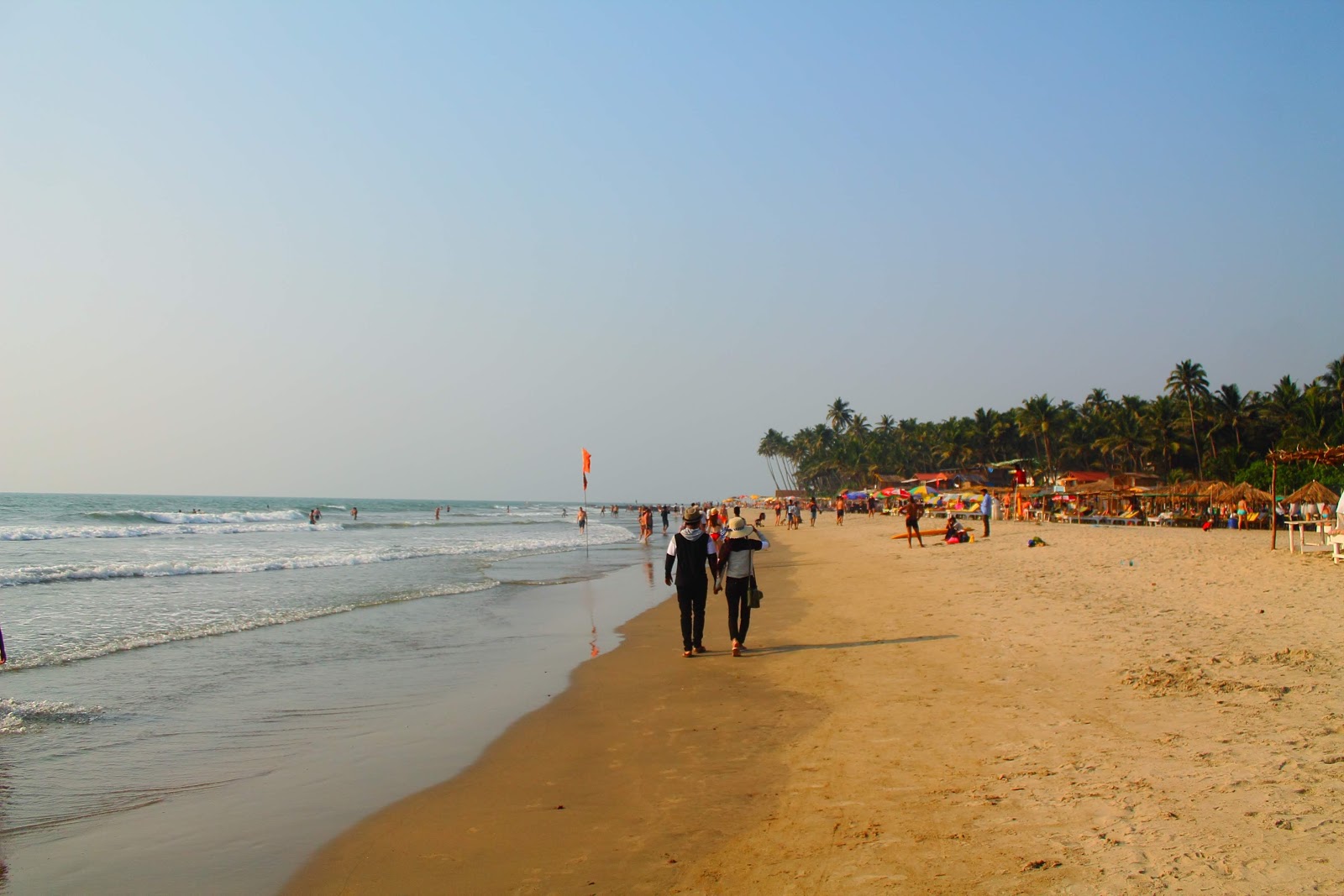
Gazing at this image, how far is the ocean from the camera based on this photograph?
4.48 meters

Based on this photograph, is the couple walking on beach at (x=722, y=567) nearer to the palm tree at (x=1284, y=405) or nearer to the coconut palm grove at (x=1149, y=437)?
the coconut palm grove at (x=1149, y=437)

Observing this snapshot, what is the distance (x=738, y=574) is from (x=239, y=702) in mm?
5161

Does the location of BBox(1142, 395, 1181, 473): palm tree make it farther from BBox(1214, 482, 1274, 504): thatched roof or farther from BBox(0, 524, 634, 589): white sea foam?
BBox(0, 524, 634, 589): white sea foam

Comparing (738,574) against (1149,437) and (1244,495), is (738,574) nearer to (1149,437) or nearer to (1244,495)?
(1244,495)

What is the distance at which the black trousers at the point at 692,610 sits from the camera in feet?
31.0

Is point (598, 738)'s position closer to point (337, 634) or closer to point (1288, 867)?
point (1288, 867)

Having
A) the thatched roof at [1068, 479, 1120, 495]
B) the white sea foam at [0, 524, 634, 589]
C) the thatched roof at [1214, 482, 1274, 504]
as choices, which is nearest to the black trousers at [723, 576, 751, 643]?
the white sea foam at [0, 524, 634, 589]

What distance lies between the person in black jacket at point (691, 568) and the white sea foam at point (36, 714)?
217 inches

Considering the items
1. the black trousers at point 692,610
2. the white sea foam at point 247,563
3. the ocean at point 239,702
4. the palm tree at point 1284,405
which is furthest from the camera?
the palm tree at point 1284,405

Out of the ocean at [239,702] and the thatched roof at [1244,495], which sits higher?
the thatched roof at [1244,495]

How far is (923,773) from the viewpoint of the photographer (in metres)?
4.86

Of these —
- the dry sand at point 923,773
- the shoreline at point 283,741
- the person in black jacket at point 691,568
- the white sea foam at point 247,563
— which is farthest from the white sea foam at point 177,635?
the white sea foam at point 247,563

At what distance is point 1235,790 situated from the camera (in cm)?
414

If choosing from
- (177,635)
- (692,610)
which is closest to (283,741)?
(692,610)
